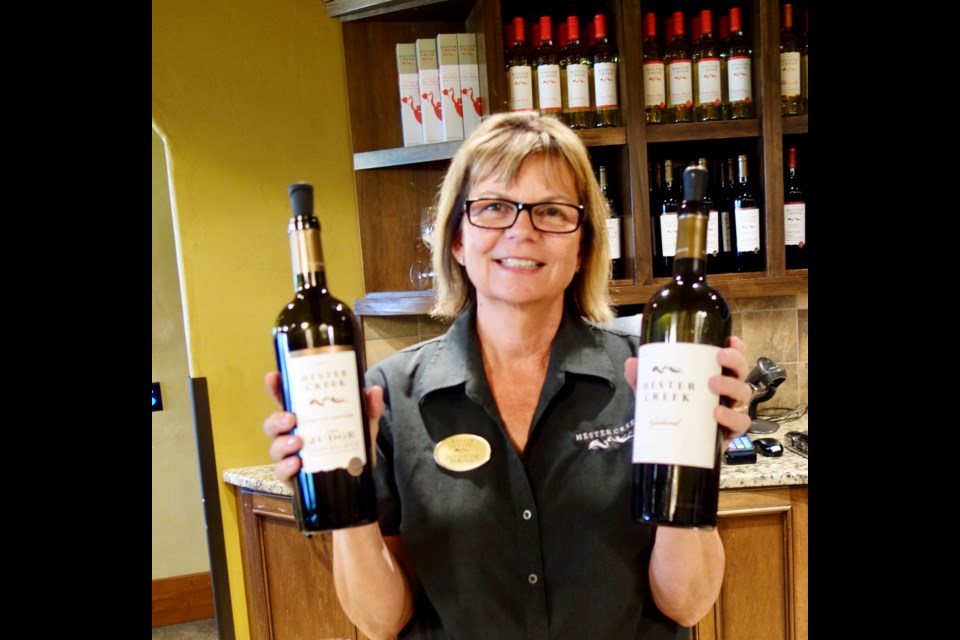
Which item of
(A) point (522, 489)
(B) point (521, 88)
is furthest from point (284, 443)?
(B) point (521, 88)

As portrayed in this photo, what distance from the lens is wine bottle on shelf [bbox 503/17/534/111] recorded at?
6.48ft

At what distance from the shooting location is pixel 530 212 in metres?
0.89

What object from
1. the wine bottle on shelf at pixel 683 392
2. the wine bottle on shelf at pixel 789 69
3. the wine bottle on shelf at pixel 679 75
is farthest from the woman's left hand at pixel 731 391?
the wine bottle on shelf at pixel 789 69

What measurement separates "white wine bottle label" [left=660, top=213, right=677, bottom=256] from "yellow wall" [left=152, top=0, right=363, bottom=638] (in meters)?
1.01

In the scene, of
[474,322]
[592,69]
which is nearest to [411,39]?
[592,69]

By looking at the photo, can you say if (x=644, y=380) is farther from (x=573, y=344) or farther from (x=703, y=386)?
(x=573, y=344)

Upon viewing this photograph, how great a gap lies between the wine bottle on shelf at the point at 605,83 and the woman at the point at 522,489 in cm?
116

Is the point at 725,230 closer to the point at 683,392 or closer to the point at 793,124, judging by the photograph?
the point at 793,124

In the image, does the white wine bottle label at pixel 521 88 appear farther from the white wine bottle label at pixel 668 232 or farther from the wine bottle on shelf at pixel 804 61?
the wine bottle on shelf at pixel 804 61

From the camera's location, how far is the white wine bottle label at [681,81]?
2.03 meters

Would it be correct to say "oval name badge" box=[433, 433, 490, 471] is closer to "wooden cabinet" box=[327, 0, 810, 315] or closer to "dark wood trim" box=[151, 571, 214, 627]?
"wooden cabinet" box=[327, 0, 810, 315]

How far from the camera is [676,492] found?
750 mm

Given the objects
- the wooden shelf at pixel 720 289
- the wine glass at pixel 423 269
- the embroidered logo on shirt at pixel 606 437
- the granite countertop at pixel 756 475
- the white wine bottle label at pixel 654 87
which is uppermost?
the white wine bottle label at pixel 654 87
